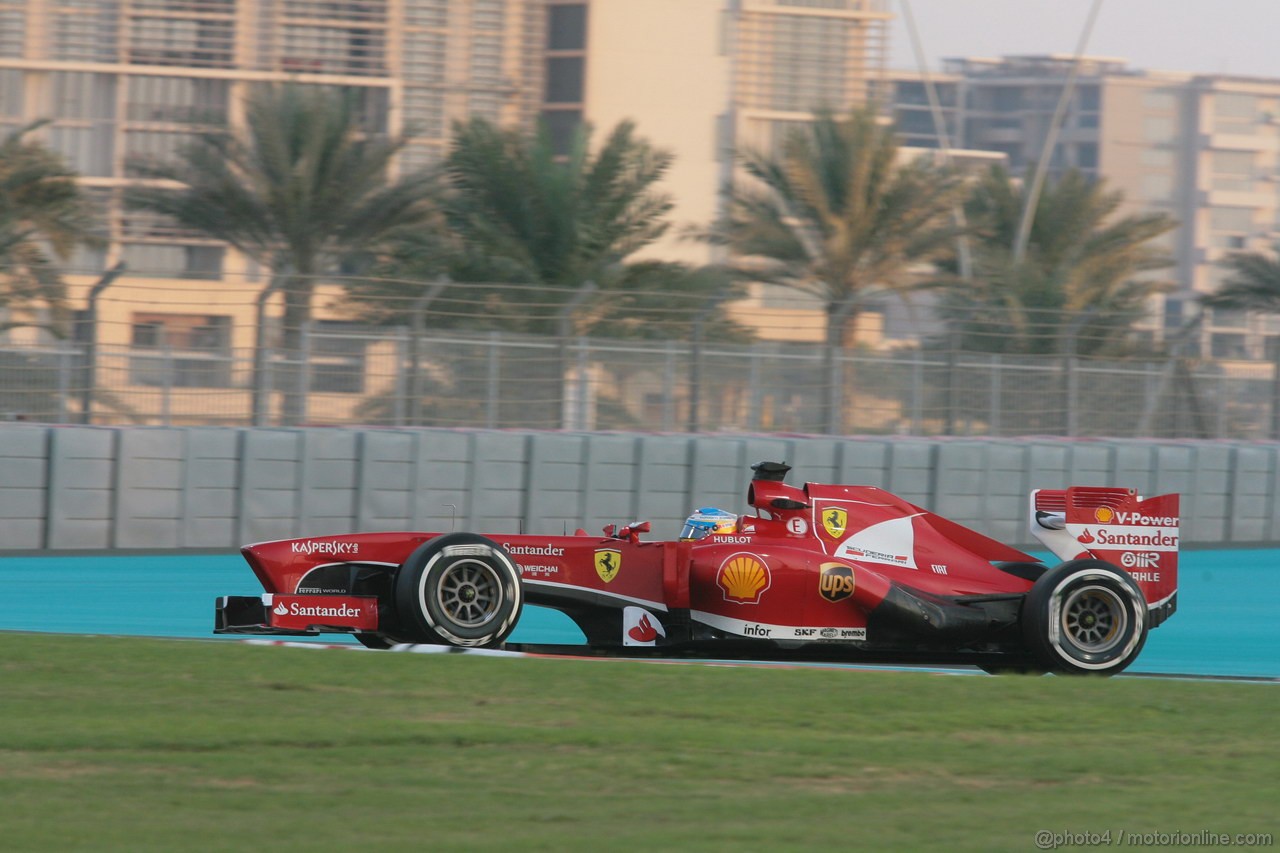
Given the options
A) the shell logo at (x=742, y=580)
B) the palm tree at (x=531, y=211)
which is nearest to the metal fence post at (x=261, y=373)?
the shell logo at (x=742, y=580)

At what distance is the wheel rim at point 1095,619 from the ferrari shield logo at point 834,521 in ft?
3.75

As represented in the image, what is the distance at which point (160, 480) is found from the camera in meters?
13.8

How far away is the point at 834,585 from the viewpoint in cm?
847

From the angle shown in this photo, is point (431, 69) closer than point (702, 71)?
Yes

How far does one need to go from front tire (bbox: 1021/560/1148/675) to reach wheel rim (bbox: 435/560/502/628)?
8.62 feet

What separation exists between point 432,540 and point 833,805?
3.24 metres

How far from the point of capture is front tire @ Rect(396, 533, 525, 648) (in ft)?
25.9

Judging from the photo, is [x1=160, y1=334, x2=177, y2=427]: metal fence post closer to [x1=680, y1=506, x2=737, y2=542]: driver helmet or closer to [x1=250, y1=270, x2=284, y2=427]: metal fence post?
[x1=250, y1=270, x2=284, y2=427]: metal fence post

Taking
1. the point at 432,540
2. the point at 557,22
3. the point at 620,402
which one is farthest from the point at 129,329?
the point at 557,22

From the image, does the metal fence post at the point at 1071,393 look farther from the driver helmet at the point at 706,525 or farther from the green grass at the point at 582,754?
the green grass at the point at 582,754

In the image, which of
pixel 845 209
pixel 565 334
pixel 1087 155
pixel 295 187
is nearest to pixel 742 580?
pixel 565 334

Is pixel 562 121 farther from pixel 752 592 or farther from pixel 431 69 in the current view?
pixel 752 592

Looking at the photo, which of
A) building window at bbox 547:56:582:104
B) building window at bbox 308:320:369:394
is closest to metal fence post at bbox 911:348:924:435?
building window at bbox 308:320:369:394

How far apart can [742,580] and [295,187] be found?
713 inches
